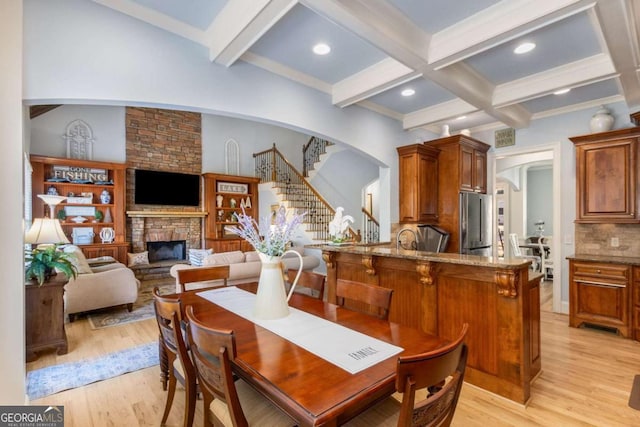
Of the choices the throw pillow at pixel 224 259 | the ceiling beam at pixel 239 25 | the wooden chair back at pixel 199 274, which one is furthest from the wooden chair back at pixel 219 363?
the throw pillow at pixel 224 259

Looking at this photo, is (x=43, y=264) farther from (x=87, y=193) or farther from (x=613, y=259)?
(x=613, y=259)

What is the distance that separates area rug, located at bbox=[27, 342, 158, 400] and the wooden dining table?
1.74 metres

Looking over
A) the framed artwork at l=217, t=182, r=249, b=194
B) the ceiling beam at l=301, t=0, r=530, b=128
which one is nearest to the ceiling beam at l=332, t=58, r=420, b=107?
the ceiling beam at l=301, t=0, r=530, b=128

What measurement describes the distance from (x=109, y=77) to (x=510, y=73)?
4092 mm

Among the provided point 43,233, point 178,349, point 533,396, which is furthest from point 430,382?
point 43,233

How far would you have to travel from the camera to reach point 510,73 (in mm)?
3602

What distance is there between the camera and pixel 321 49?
10.3 ft

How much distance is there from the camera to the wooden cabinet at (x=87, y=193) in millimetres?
6332

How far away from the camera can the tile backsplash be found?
Result: 404 centimetres

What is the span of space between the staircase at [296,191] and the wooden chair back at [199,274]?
363 cm

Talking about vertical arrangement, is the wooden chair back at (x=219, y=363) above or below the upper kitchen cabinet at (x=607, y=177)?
below

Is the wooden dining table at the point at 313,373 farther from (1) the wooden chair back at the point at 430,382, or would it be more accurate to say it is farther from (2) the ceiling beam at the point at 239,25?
(2) the ceiling beam at the point at 239,25

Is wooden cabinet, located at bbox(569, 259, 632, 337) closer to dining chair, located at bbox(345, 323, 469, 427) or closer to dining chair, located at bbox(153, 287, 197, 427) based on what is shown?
dining chair, located at bbox(345, 323, 469, 427)

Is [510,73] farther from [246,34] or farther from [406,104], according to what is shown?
[246,34]
